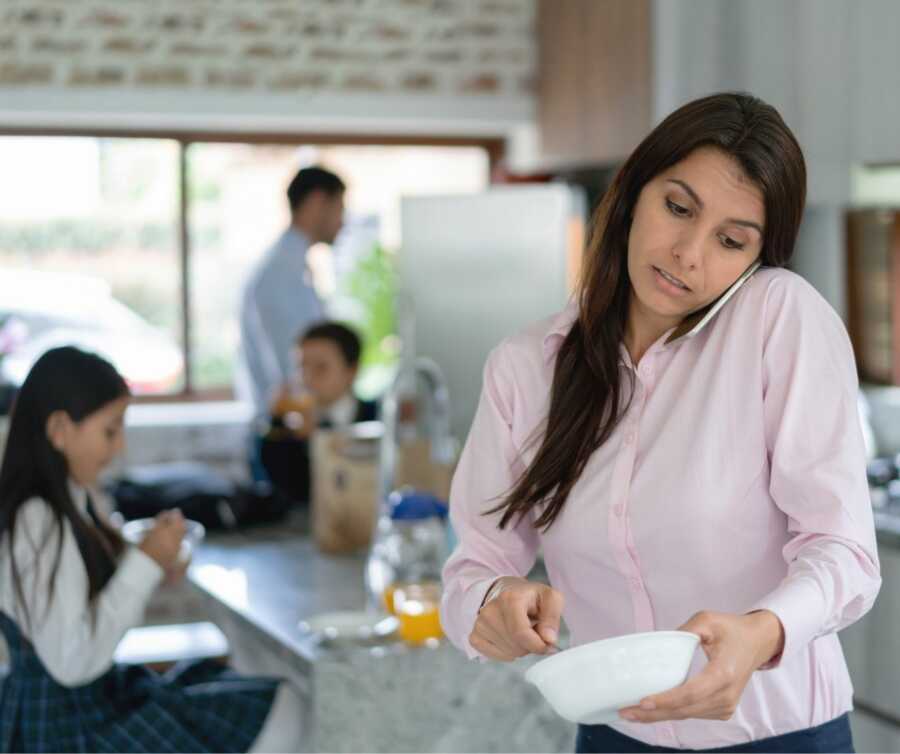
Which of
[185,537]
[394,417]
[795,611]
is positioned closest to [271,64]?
[394,417]

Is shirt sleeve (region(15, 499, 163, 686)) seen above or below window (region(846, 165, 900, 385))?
below

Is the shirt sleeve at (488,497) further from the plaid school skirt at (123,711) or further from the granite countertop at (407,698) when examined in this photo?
the plaid school skirt at (123,711)

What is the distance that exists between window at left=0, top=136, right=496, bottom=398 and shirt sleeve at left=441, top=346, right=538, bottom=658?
360cm

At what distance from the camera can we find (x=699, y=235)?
1.41 m

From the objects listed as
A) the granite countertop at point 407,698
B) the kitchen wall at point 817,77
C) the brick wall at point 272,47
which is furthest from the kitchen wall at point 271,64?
the granite countertop at point 407,698

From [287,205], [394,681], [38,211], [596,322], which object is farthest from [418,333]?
[596,322]

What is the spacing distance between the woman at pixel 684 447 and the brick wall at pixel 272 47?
11.9 ft

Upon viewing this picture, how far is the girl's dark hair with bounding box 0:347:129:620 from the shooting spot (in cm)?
241

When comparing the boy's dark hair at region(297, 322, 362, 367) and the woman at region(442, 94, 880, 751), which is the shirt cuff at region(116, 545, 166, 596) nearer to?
the woman at region(442, 94, 880, 751)

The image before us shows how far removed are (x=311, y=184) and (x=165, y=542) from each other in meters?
2.55

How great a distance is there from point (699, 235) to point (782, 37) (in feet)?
8.82

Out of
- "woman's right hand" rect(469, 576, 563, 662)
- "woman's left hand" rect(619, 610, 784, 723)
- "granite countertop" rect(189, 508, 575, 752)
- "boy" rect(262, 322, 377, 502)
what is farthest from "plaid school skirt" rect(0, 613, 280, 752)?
"woman's left hand" rect(619, 610, 784, 723)

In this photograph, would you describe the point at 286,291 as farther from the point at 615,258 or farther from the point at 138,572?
the point at 615,258

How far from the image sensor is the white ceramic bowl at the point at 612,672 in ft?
3.83
